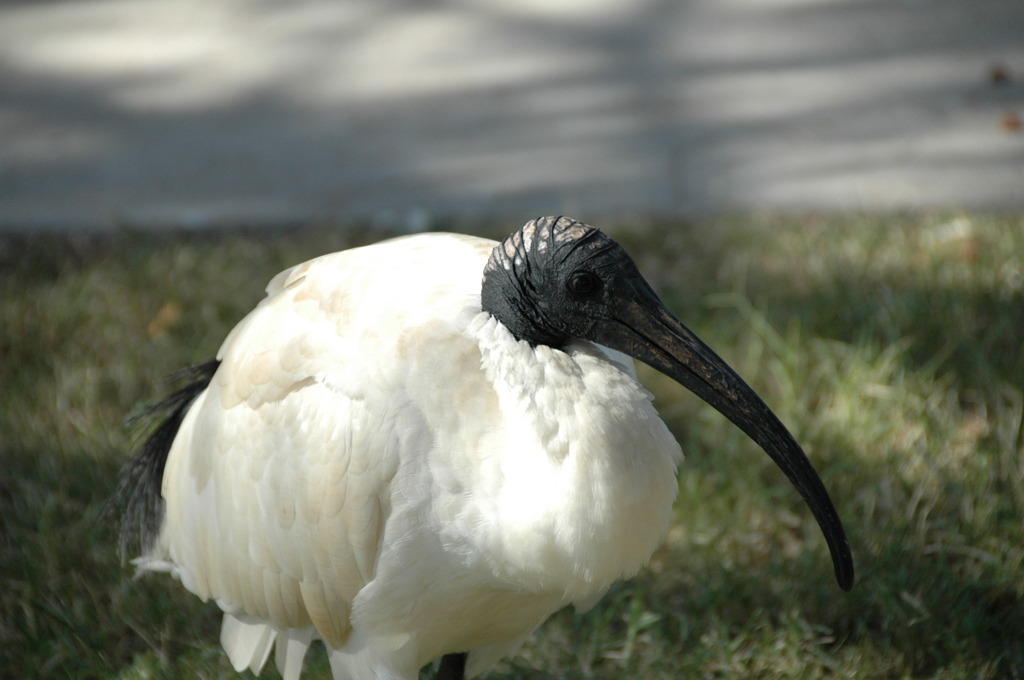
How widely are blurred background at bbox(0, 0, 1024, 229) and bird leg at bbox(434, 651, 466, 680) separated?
228cm

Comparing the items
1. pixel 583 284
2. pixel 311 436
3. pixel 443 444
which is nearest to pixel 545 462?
pixel 443 444

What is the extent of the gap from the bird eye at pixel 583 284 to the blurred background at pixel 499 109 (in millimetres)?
2690

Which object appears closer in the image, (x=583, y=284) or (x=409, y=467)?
(x=583, y=284)

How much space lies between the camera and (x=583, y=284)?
201 cm

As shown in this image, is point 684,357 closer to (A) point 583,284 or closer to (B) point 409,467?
(A) point 583,284

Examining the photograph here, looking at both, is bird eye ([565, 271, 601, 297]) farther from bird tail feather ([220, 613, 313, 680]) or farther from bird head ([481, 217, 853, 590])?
bird tail feather ([220, 613, 313, 680])

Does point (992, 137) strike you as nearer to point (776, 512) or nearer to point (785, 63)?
point (785, 63)

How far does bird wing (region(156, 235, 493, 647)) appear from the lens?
7.10ft

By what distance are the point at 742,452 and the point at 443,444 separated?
1515mm

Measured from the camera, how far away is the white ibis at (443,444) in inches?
78.7

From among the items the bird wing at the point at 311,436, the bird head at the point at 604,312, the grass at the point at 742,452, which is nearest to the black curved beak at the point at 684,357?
the bird head at the point at 604,312

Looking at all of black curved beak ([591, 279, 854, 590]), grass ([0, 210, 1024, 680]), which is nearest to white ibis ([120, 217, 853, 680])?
black curved beak ([591, 279, 854, 590])

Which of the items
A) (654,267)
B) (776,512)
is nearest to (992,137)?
(654,267)

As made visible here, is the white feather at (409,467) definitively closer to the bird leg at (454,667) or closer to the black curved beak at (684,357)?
the black curved beak at (684,357)
